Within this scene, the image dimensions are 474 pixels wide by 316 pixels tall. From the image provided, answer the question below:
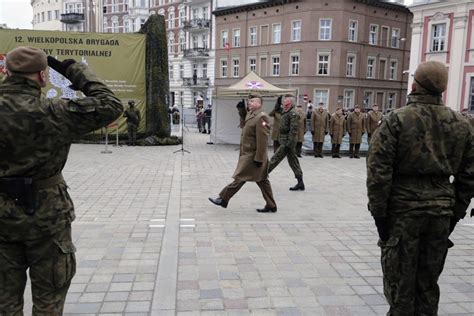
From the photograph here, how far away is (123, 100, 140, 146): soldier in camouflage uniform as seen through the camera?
16922mm

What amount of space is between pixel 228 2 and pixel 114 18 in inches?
1004

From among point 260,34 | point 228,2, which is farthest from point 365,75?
point 228,2

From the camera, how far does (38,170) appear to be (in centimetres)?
260

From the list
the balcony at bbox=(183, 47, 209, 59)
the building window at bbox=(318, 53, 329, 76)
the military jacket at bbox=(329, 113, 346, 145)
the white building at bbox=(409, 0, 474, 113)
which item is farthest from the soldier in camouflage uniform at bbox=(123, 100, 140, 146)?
the balcony at bbox=(183, 47, 209, 59)

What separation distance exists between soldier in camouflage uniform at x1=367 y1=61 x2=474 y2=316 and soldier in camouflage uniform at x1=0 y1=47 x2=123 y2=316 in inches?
69.9

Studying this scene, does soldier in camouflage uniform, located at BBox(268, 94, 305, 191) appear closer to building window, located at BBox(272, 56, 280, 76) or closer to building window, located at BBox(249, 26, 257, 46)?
building window, located at BBox(272, 56, 280, 76)

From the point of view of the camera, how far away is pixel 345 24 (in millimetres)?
45188

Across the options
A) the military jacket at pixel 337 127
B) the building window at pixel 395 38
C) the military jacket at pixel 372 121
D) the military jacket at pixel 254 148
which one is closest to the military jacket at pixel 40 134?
the military jacket at pixel 254 148

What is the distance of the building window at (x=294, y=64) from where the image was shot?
47.2 m

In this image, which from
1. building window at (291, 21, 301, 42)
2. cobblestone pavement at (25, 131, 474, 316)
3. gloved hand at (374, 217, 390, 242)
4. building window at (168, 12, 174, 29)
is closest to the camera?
gloved hand at (374, 217, 390, 242)

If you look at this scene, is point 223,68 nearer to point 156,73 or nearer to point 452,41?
point 452,41

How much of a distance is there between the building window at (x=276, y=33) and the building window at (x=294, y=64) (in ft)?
9.03

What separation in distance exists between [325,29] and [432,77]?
149 feet

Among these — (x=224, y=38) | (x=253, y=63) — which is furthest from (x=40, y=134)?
(x=224, y=38)
